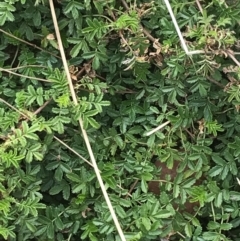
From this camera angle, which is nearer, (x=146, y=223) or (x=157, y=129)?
(x=146, y=223)

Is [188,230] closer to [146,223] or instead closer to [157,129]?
[146,223]

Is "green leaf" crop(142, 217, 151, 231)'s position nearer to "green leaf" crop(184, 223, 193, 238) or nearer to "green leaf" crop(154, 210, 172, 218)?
"green leaf" crop(154, 210, 172, 218)

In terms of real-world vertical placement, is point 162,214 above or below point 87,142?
below

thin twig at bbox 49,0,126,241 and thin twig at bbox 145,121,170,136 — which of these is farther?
thin twig at bbox 145,121,170,136

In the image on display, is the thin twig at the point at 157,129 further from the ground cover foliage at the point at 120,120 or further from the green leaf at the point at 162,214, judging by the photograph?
the green leaf at the point at 162,214

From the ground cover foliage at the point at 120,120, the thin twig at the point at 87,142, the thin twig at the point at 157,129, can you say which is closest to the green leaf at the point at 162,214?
the ground cover foliage at the point at 120,120

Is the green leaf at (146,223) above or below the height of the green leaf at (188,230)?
above

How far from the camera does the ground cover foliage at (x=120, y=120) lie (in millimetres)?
1657

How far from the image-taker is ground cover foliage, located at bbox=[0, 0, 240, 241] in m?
1.66

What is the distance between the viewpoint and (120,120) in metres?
1.79

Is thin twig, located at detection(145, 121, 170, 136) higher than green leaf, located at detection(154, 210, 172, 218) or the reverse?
higher

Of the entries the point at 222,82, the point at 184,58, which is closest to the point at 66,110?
the point at 184,58

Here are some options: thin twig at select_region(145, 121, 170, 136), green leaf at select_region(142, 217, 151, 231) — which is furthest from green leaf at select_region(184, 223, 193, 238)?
thin twig at select_region(145, 121, 170, 136)

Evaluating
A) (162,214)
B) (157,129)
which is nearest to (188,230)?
(162,214)
